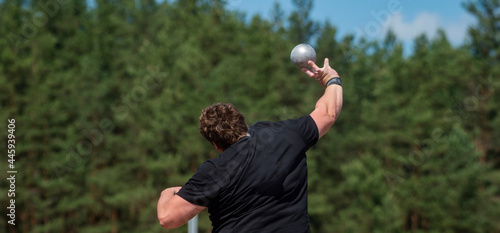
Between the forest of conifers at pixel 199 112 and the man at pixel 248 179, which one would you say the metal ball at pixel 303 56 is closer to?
the man at pixel 248 179

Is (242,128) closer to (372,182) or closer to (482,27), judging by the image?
(372,182)

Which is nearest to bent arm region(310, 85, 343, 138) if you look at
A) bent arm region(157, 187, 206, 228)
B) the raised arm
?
the raised arm

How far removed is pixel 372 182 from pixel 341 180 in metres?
3.27

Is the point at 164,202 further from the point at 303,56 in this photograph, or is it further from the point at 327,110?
the point at 303,56

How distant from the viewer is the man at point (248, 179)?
101 inches

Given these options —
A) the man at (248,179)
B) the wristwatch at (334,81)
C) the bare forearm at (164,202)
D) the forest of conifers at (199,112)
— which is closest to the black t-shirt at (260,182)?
the man at (248,179)

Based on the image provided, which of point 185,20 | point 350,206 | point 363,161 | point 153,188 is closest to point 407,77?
point 363,161

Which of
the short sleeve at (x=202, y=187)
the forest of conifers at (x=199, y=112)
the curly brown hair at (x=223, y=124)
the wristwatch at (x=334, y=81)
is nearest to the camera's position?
the short sleeve at (x=202, y=187)

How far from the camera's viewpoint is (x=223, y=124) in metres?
2.65

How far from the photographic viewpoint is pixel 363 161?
29.4 metres

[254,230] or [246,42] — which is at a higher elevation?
[246,42]

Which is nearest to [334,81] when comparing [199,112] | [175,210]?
[175,210]

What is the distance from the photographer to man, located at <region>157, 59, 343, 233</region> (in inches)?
101

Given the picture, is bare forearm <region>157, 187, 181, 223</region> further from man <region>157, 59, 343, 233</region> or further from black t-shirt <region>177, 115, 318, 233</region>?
black t-shirt <region>177, 115, 318, 233</region>
